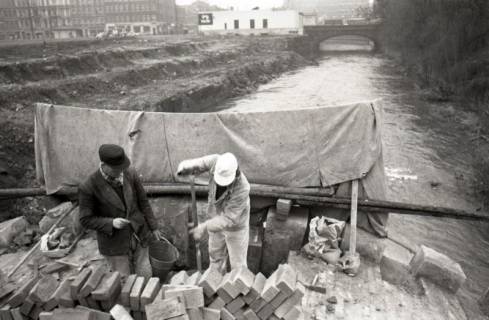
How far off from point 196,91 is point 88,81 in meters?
5.45

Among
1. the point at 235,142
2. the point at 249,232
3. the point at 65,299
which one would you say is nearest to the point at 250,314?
the point at 65,299

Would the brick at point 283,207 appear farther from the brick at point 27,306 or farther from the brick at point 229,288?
the brick at point 27,306

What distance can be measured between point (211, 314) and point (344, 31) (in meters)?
58.0

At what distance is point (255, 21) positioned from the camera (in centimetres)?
6475

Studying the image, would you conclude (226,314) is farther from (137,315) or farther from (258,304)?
(137,315)

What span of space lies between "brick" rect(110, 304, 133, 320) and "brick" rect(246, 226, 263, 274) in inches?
92.1

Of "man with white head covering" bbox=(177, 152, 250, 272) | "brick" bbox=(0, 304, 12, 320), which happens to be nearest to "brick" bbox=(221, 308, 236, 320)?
"man with white head covering" bbox=(177, 152, 250, 272)

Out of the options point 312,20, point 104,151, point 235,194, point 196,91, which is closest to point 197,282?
point 235,194

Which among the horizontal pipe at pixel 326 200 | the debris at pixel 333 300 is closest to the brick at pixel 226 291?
the debris at pixel 333 300

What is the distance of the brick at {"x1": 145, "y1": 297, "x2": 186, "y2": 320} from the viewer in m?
3.27

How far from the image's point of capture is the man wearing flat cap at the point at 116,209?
4.05m

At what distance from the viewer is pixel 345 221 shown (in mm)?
5586

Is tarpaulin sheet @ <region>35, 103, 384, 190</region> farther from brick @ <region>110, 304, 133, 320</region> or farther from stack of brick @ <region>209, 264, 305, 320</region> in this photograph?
brick @ <region>110, 304, 133, 320</region>

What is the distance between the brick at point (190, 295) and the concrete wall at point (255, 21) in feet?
214
